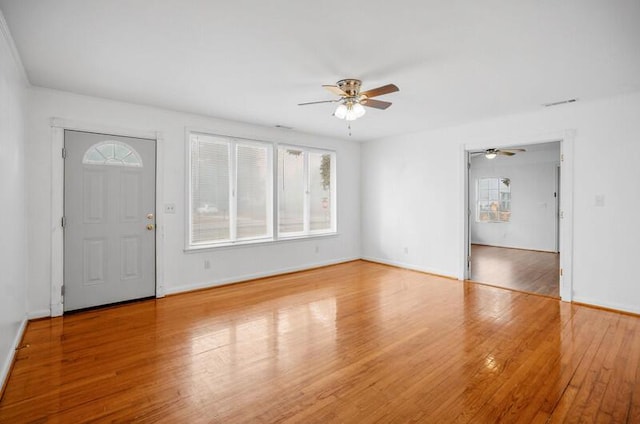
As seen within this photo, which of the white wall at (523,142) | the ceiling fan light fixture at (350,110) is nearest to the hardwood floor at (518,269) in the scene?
the white wall at (523,142)

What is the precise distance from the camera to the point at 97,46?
264cm

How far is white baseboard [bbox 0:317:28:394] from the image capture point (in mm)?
2320

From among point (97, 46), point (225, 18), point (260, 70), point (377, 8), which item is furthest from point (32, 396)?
point (377, 8)

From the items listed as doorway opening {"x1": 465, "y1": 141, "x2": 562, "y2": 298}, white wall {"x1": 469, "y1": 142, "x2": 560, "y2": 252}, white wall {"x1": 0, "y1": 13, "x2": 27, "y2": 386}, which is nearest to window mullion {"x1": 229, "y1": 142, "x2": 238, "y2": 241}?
white wall {"x1": 0, "y1": 13, "x2": 27, "y2": 386}

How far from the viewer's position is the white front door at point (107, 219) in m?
3.79

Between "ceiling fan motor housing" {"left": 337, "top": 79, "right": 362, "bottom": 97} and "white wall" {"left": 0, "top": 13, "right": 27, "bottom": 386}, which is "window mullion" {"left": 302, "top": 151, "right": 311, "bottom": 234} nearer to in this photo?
"ceiling fan motor housing" {"left": 337, "top": 79, "right": 362, "bottom": 97}

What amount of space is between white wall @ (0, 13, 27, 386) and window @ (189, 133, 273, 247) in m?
1.86

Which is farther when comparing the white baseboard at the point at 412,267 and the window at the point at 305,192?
the window at the point at 305,192

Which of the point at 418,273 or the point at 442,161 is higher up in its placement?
the point at 442,161

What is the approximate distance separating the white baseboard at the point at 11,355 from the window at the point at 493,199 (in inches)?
394

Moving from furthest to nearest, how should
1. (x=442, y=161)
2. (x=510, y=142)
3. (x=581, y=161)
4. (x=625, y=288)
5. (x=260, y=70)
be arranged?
(x=442, y=161) → (x=510, y=142) → (x=581, y=161) → (x=625, y=288) → (x=260, y=70)

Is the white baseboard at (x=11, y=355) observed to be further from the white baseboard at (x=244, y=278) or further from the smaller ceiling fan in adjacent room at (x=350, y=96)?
the smaller ceiling fan in adjacent room at (x=350, y=96)

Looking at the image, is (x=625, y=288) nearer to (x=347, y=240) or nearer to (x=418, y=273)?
(x=418, y=273)

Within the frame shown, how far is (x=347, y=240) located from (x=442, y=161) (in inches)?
99.0
